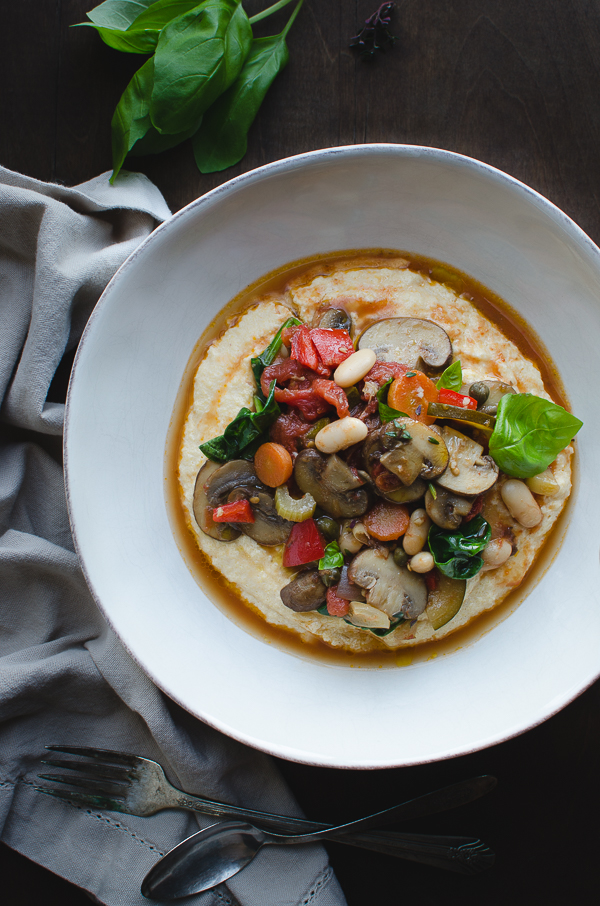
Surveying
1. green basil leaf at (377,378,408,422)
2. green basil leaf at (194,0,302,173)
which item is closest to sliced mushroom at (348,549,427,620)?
green basil leaf at (377,378,408,422)

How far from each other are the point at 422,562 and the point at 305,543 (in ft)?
2.34

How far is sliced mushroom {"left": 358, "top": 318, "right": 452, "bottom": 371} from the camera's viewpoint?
3.26 m

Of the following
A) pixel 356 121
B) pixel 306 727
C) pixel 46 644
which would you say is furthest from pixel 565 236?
pixel 46 644

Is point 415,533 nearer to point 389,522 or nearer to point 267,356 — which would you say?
point 389,522

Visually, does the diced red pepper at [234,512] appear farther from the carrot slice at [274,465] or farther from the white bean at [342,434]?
the white bean at [342,434]

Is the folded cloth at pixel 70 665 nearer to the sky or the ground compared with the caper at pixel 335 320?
nearer to the ground

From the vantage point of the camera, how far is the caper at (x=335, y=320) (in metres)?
3.38

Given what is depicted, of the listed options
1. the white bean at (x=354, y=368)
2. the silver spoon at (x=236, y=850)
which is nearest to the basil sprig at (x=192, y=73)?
the white bean at (x=354, y=368)

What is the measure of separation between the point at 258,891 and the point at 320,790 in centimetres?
70

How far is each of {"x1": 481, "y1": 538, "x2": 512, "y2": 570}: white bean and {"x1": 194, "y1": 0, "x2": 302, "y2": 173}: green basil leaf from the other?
3046 mm

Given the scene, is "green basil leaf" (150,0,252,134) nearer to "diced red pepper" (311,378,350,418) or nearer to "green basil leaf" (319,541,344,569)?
"diced red pepper" (311,378,350,418)

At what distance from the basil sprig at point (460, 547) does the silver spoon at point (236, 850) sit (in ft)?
5.42

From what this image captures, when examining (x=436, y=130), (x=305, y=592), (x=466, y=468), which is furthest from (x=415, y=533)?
(x=436, y=130)

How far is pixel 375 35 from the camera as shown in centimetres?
353
